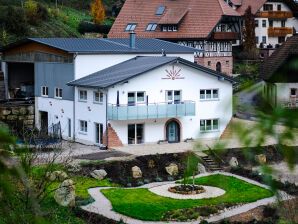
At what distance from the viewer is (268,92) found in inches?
71.4

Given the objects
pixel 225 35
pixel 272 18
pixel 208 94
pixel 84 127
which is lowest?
pixel 84 127

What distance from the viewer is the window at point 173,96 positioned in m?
30.1

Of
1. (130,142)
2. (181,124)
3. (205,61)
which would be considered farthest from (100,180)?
(205,61)

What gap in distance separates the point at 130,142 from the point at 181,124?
2906 mm

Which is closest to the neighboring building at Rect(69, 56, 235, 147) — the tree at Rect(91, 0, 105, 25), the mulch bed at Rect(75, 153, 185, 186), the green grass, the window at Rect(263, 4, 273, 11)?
the mulch bed at Rect(75, 153, 185, 186)

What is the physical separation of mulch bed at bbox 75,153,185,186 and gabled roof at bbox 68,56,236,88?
4.55 metres

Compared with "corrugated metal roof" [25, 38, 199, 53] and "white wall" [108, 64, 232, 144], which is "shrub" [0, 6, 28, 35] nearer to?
"corrugated metal roof" [25, 38, 199, 53]

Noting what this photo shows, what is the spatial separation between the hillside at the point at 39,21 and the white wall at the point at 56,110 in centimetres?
1457

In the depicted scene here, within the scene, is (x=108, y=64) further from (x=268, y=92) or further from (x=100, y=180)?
(x=268, y=92)

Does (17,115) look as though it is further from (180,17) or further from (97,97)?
(180,17)

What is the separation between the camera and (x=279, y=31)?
63.5m

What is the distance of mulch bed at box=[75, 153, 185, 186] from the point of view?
23.1m

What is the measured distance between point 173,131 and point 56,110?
673 cm

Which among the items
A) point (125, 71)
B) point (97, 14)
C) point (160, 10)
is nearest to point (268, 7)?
point (160, 10)
